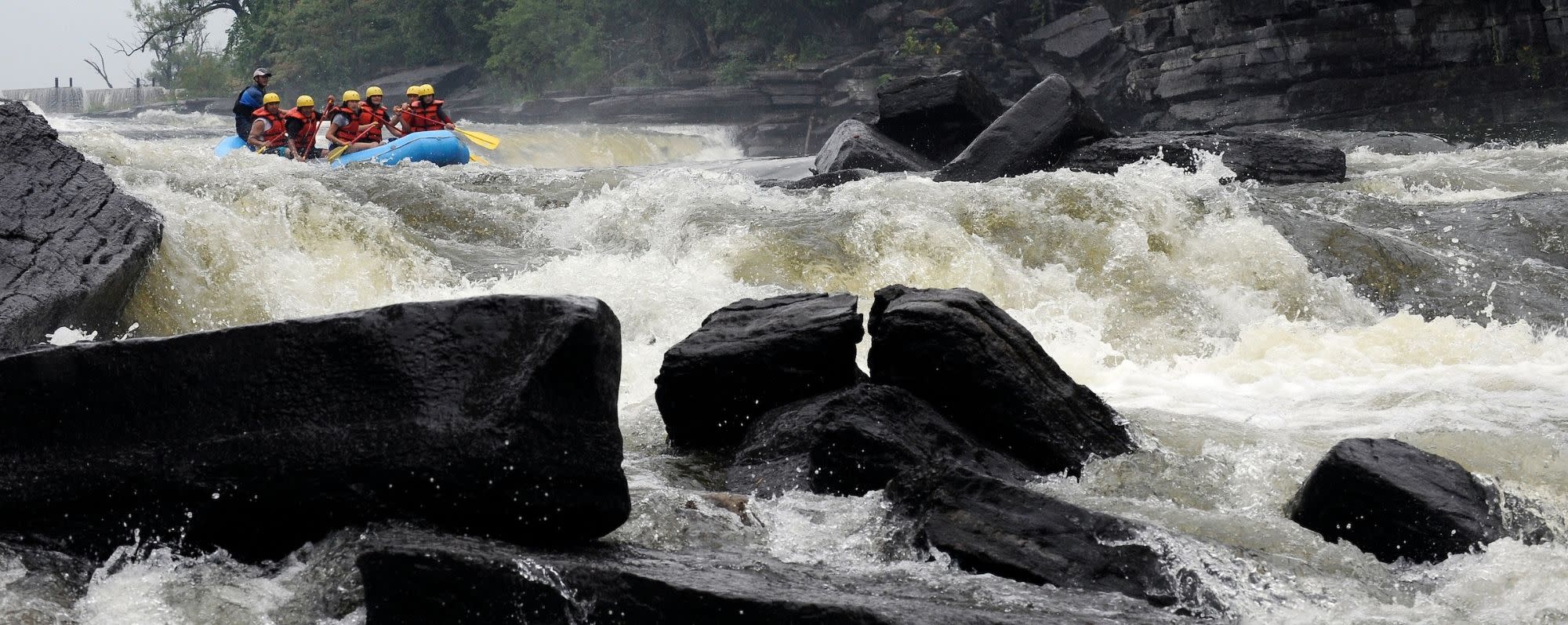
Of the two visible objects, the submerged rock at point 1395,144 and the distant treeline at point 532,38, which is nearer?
the submerged rock at point 1395,144

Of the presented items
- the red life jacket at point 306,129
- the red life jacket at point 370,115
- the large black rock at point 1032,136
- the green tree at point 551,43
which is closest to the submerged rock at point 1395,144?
the large black rock at point 1032,136

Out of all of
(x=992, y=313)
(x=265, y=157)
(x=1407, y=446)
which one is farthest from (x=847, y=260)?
(x=265, y=157)

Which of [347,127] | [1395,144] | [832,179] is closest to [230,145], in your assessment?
[347,127]

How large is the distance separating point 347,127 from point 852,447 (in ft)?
39.8

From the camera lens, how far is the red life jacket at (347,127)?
15.0 m

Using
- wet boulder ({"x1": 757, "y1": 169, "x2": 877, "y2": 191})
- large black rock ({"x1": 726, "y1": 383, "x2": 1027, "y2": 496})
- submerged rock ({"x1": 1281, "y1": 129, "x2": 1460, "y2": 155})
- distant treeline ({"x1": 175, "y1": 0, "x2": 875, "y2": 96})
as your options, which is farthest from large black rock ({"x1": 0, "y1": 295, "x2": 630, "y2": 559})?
distant treeline ({"x1": 175, "y1": 0, "x2": 875, "y2": 96})

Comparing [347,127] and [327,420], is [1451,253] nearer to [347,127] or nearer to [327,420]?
[327,420]

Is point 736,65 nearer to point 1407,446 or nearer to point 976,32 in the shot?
point 976,32

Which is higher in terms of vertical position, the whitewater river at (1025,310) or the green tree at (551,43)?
the green tree at (551,43)

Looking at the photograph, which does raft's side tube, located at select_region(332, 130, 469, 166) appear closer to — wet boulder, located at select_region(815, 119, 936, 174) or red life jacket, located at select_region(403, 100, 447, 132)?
red life jacket, located at select_region(403, 100, 447, 132)

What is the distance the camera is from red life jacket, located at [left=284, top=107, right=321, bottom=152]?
48.4ft

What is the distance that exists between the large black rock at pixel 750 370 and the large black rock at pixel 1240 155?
634 cm

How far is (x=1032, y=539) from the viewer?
333 centimetres

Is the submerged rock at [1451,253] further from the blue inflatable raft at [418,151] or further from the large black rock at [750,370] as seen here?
the blue inflatable raft at [418,151]
